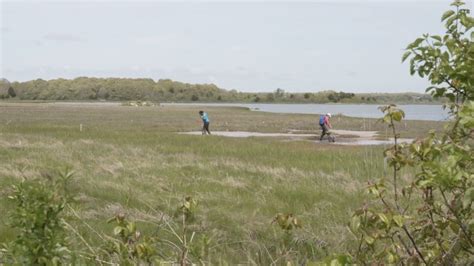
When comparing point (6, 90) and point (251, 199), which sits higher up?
point (6, 90)

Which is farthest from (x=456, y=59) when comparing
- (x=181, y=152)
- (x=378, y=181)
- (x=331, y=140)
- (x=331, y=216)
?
(x=331, y=140)

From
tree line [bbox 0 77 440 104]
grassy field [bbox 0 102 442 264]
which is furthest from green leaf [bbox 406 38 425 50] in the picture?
tree line [bbox 0 77 440 104]

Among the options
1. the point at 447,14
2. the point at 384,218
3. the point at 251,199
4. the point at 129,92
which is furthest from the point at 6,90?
the point at 384,218

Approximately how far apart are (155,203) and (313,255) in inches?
155

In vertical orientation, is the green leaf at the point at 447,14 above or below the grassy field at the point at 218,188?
above

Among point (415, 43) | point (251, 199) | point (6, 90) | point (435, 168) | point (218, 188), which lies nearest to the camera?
point (435, 168)

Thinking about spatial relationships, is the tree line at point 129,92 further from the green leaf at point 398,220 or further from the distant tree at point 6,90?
the green leaf at point 398,220

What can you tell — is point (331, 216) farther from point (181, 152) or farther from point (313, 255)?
point (181, 152)

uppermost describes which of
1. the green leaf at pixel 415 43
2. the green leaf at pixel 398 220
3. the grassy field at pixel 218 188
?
the green leaf at pixel 415 43

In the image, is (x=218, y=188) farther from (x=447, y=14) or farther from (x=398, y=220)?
(x=398, y=220)

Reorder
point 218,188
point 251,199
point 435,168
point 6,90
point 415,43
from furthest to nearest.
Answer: point 6,90, point 218,188, point 251,199, point 415,43, point 435,168

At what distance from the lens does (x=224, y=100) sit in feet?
607

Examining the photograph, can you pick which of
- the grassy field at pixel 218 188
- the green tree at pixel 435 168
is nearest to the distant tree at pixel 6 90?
the grassy field at pixel 218 188

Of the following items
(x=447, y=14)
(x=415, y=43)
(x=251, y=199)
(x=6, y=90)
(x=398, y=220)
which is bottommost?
(x=251, y=199)
